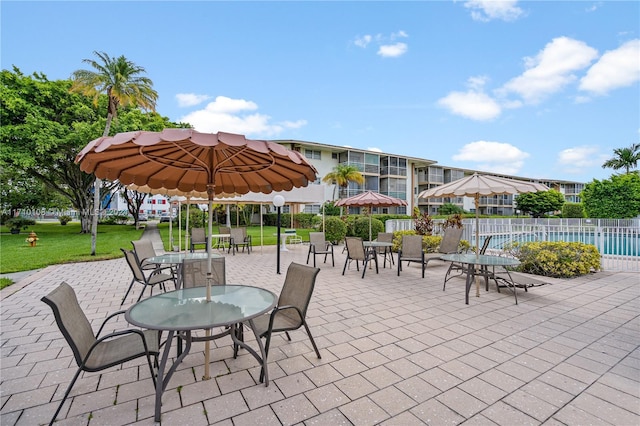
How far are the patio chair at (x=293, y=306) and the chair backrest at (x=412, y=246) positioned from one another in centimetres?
498

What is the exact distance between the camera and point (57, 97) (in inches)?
703

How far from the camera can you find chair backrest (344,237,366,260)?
7.61 meters

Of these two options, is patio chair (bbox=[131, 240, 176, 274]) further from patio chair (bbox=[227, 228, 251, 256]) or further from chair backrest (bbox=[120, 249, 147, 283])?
patio chair (bbox=[227, 228, 251, 256])

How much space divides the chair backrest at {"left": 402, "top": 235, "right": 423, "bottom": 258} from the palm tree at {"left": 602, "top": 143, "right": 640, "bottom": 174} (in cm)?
4606

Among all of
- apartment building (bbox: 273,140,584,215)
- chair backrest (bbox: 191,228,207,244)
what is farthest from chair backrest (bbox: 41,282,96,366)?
apartment building (bbox: 273,140,584,215)

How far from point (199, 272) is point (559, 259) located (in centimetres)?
848

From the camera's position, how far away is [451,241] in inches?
328

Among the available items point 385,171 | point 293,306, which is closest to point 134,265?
point 293,306

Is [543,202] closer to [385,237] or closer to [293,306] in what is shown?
[385,237]

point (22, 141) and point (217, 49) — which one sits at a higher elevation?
point (217, 49)

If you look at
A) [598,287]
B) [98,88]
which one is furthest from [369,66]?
[598,287]

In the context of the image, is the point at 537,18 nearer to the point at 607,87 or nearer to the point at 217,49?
the point at 607,87

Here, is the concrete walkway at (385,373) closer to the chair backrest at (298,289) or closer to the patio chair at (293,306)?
the patio chair at (293,306)

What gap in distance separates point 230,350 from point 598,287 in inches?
302
